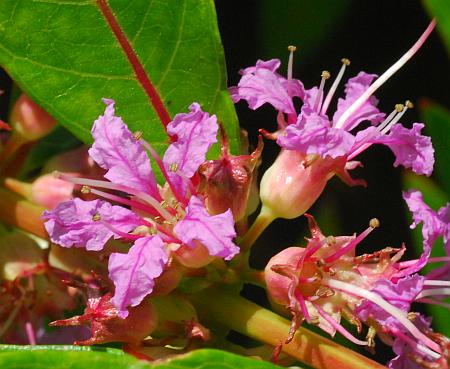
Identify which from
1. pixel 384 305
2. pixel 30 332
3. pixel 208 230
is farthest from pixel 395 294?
pixel 30 332

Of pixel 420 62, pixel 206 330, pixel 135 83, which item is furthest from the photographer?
pixel 420 62

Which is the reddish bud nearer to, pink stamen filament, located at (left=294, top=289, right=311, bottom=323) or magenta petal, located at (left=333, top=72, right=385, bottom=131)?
pink stamen filament, located at (left=294, top=289, right=311, bottom=323)

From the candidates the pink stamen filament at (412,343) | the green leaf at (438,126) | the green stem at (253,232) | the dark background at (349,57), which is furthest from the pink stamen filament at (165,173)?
the dark background at (349,57)

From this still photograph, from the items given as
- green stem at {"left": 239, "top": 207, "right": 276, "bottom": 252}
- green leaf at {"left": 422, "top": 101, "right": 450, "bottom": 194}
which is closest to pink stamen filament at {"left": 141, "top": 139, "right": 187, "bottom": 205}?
green stem at {"left": 239, "top": 207, "right": 276, "bottom": 252}

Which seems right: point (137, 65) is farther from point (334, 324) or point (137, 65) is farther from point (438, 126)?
point (438, 126)

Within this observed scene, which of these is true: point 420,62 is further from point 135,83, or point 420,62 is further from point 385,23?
point 135,83

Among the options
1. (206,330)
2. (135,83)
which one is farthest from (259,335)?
(135,83)
